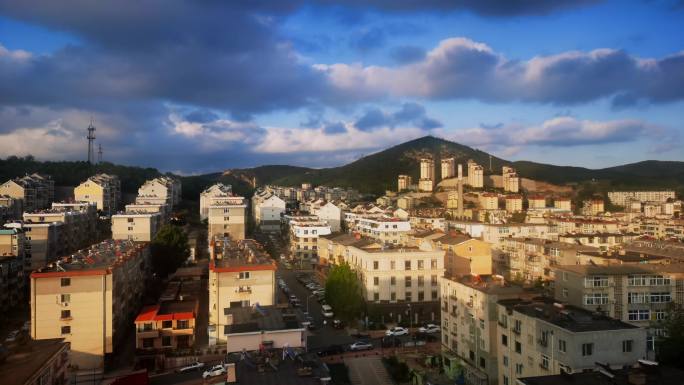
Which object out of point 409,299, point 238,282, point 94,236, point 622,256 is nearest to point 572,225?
point 622,256

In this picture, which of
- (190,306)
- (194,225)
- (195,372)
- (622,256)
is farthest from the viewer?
(194,225)

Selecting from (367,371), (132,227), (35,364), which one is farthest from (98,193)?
(35,364)

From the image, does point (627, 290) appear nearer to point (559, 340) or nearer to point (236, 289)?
point (559, 340)

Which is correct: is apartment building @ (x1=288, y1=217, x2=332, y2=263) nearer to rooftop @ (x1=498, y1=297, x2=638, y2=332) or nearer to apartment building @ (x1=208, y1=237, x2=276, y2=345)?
apartment building @ (x1=208, y1=237, x2=276, y2=345)

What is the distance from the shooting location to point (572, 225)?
38.9 metres

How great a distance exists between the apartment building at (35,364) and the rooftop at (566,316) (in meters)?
10.2

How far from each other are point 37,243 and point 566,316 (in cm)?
2562

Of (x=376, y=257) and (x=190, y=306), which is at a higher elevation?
(x=376, y=257)

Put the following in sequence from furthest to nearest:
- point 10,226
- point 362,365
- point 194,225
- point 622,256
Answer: point 194,225 < point 10,226 < point 622,256 < point 362,365

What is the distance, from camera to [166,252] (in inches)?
1083

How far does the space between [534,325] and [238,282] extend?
30.8 feet

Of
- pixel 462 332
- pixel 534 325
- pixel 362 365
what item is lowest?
pixel 362 365

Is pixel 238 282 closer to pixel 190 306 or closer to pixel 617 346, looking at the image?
pixel 190 306

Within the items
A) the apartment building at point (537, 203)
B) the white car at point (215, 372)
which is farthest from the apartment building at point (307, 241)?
the apartment building at point (537, 203)
